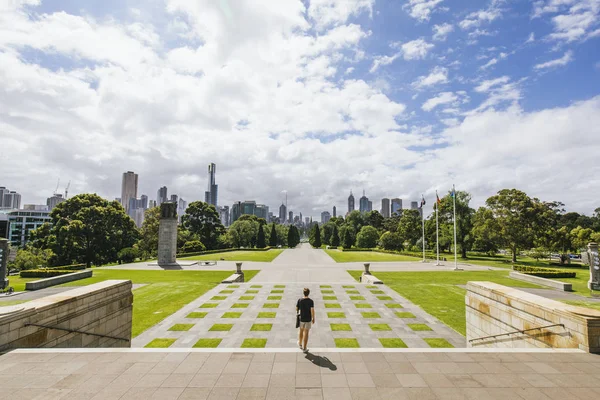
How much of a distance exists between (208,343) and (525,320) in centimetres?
1111

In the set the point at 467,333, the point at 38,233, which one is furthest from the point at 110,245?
the point at 467,333

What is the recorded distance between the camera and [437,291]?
22.2 metres

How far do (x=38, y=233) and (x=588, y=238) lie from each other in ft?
252

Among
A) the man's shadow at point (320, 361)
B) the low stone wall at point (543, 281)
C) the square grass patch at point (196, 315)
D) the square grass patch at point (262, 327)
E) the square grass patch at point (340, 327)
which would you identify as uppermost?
the man's shadow at point (320, 361)

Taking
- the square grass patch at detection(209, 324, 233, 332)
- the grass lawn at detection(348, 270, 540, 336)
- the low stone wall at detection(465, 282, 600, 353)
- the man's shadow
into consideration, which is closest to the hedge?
the grass lawn at detection(348, 270, 540, 336)

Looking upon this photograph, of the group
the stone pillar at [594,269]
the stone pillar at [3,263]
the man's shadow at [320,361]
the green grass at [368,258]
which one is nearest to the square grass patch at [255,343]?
the man's shadow at [320,361]

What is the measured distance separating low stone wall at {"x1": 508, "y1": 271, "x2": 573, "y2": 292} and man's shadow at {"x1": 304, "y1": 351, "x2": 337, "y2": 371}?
986 inches

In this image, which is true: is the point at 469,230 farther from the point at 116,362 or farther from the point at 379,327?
the point at 116,362

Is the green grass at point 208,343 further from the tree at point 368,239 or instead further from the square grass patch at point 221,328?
the tree at point 368,239

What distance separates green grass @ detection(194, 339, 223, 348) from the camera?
38.8 feet

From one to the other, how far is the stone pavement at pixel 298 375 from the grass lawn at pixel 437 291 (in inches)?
277

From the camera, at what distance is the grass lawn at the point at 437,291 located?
16125mm

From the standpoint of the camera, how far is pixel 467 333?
12703 mm

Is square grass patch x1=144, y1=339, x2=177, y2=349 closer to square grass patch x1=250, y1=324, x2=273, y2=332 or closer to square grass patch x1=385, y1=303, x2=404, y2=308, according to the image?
square grass patch x1=250, y1=324, x2=273, y2=332
